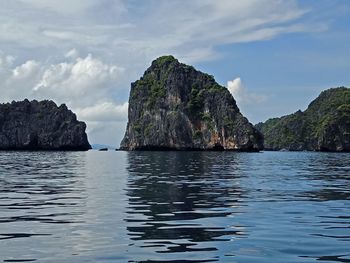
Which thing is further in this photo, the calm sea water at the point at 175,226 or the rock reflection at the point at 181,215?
the rock reflection at the point at 181,215

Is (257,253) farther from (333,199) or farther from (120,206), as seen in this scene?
(333,199)

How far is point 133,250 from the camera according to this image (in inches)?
578

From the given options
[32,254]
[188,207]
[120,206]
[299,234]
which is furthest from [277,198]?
[32,254]

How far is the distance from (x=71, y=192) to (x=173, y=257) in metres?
20.0

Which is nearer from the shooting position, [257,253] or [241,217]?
[257,253]

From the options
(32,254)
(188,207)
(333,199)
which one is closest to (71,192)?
(188,207)

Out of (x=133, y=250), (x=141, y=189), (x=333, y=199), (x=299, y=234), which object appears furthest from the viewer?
(x=141, y=189)

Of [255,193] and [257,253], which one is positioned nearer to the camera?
[257,253]

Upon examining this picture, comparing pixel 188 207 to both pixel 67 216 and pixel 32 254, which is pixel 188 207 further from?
pixel 32 254

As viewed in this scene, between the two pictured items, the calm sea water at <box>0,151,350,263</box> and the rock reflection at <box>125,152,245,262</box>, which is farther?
the rock reflection at <box>125,152,245,262</box>

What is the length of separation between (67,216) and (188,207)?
6200mm

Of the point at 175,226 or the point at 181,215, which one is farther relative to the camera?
the point at 181,215

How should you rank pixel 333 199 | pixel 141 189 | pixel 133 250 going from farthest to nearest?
pixel 141 189, pixel 333 199, pixel 133 250

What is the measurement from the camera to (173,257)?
541 inches
